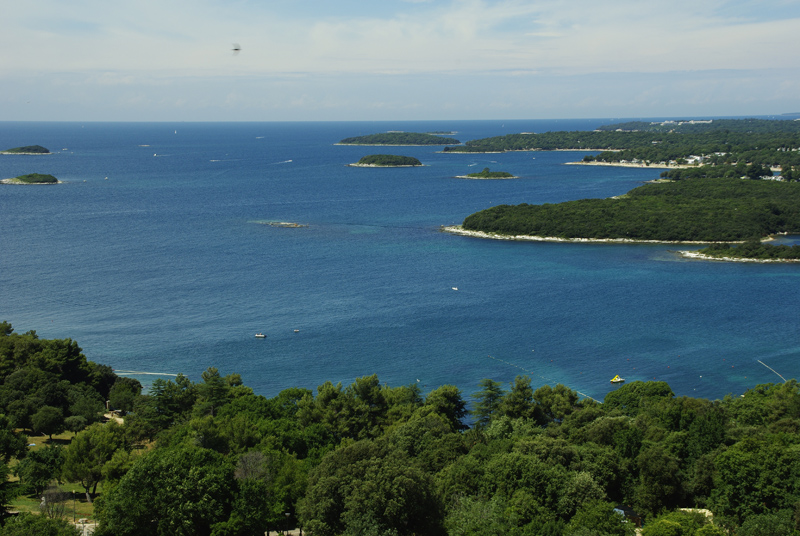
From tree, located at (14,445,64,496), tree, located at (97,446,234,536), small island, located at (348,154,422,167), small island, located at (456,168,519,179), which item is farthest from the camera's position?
small island, located at (348,154,422,167)

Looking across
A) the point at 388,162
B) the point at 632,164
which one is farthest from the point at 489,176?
the point at 632,164

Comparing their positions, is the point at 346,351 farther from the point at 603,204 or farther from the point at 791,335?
the point at 603,204

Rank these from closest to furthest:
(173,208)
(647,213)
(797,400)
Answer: (797,400), (647,213), (173,208)

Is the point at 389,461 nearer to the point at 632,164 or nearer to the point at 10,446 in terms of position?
the point at 10,446

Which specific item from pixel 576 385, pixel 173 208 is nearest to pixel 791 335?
pixel 576 385

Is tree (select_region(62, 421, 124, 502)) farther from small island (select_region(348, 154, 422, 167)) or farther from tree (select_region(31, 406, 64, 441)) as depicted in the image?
small island (select_region(348, 154, 422, 167))

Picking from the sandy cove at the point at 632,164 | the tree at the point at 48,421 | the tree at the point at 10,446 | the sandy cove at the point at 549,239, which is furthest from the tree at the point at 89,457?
the sandy cove at the point at 632,164

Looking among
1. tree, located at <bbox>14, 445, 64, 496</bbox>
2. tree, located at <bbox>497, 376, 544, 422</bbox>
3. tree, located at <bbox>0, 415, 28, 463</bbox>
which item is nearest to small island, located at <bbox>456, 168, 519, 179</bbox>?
tree, located at <bbox>497, 376, 544, 422</bbox>
